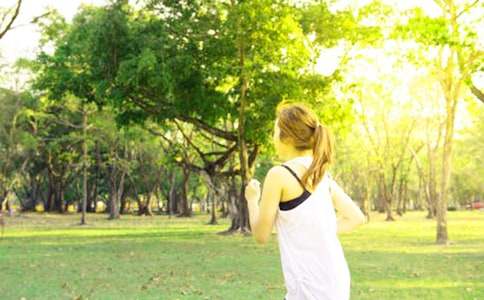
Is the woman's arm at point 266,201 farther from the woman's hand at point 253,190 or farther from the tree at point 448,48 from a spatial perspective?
the tree at point 448,48

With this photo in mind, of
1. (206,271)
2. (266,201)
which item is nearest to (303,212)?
(266,201)

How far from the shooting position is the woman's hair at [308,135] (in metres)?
3.41

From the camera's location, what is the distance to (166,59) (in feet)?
94.3

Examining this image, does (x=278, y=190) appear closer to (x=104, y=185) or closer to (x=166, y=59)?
(x=166, y=59)

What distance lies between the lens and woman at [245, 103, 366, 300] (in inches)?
133

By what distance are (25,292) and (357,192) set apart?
86.8m

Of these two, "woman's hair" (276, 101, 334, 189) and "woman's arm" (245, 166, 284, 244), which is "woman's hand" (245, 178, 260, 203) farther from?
"woman's hair" (276, 101, 334, 189)

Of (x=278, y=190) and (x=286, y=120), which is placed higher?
(x=286, y=120)

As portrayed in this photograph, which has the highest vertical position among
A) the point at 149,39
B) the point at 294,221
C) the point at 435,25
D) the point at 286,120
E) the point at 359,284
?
the point at 149,39

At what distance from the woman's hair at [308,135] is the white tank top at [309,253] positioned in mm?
102

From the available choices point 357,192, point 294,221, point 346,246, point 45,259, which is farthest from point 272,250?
point 357,192

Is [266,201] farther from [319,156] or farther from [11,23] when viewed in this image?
[11,23]

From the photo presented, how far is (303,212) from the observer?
338 centimetres

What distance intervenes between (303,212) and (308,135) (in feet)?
1.23
